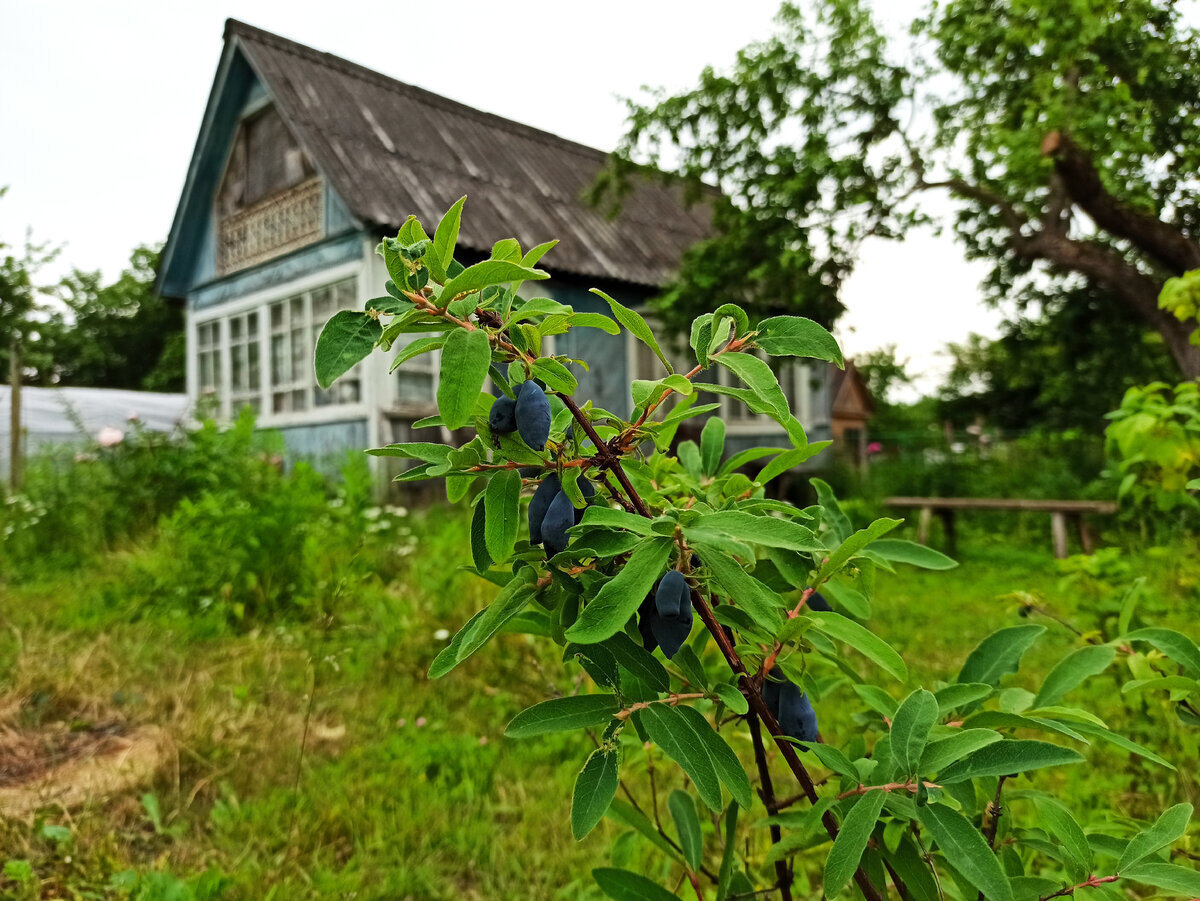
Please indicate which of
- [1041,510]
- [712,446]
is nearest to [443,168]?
[1041,510]

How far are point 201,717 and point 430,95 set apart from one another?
1020 centimetres

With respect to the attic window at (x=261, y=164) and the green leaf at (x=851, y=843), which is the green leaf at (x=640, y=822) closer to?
the green leaf at (x=851, y=843)

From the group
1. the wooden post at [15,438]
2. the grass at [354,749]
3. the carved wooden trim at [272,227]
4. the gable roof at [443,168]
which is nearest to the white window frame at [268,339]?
the carved wooden trim at [272,227]

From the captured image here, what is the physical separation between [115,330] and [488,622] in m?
31.1

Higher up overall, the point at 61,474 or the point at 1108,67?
the point at 1108,67

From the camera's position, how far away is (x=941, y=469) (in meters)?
8.95

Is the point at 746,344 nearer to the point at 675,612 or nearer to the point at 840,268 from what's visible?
the point at 675,612

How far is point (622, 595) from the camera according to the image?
0.61 metres

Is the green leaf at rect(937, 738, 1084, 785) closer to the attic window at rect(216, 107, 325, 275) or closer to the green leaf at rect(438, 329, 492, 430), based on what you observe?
the green leaf at rect(438, 329, 492, 430)

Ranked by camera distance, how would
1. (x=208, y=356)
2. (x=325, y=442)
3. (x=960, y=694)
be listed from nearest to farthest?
(x=960, y=694), (x=325, y=442), (x=208, y=356)

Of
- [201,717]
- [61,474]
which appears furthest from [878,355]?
[201,717]

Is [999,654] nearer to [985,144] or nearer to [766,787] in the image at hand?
[766,787]

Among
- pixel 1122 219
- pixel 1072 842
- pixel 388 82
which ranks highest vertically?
pixel 388 82

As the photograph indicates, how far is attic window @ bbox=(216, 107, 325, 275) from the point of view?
28.2 ft
